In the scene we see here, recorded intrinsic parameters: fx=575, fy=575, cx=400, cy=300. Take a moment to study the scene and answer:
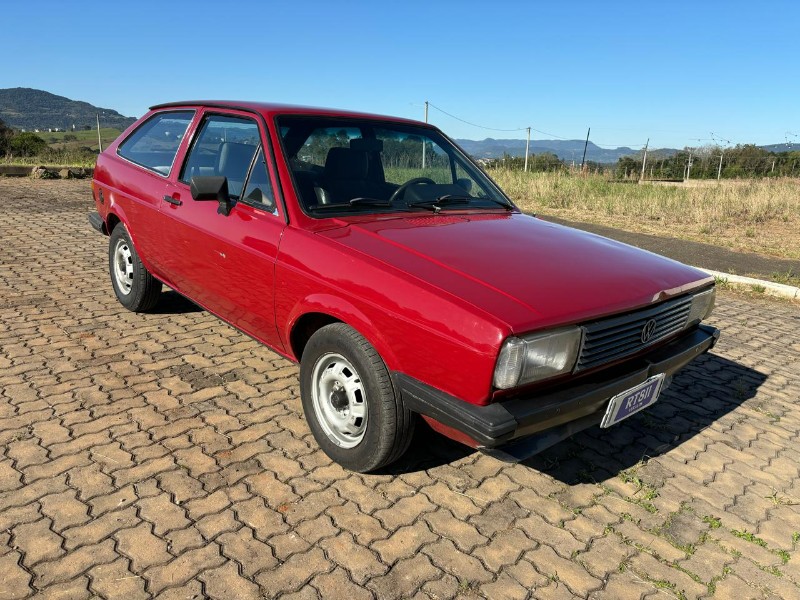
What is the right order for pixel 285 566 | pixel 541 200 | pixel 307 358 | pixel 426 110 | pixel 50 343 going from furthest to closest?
1. pixel 426 110
2. pixel 541 200
3. pixel 50 343
4. pixel 307 358
5. pixel 285 566

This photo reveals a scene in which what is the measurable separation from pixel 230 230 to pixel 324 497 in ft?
5.42

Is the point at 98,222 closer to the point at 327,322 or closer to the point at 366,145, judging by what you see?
the point at 366,145

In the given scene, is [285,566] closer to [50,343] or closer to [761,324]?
[50,343]

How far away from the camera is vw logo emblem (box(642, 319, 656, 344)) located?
9.01 ft

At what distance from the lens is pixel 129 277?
5.02 metres

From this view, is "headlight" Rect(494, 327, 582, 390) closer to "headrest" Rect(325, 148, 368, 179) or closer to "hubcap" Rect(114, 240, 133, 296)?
"headrest" Rect(325, 148, 368, 179)

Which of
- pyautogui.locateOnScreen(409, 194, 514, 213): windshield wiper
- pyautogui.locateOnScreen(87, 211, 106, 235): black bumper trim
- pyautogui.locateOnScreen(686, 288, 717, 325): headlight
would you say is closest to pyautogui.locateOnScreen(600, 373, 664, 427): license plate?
pyautogui.locateOnScreen(686, 288, 717, 325): headlight

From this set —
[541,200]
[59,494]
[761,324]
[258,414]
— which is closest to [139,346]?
[258,414]

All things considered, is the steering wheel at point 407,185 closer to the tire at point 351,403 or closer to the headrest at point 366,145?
the headrest at point 366,145

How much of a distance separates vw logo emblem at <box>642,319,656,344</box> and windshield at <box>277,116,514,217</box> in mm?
1385

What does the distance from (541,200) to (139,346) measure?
42.3ft

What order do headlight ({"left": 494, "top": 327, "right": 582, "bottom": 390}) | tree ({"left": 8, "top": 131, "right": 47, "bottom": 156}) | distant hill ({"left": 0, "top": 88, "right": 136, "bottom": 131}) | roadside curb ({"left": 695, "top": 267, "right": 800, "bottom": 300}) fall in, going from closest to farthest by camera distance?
headlight ({"left": 494, "top": 327, "right": 582, "bottom": 390}) < roadside curb ({"left": 695, "top": 267, "right": 800, "bottom": 300}) < tree ({"left": 8, "top": 131, "right": 47, "bottom": 156}) < distant hill ({"left": 0, "top": 88, "right": 136, "bottom": 131})

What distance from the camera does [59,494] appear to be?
2621 mm

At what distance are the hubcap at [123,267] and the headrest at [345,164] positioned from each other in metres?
2.36
